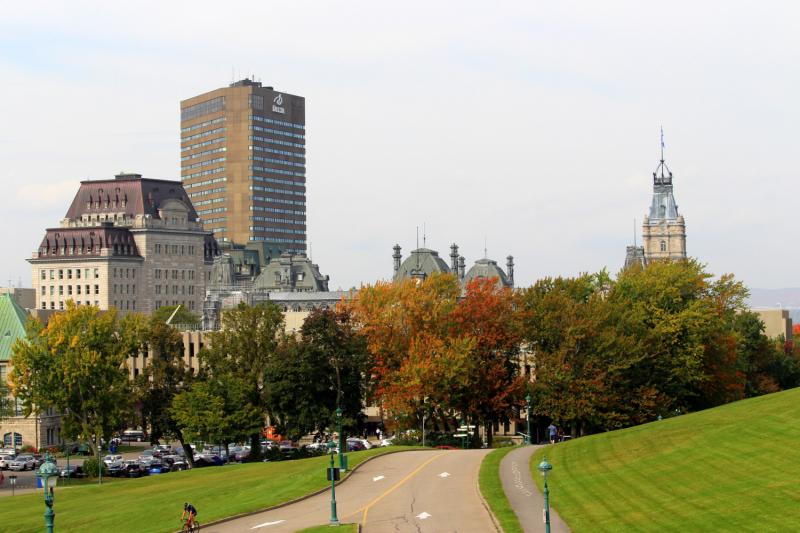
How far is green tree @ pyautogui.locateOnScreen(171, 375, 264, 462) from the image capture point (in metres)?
75.8

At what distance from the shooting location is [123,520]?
49531mm

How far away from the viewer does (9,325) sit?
102250 mm

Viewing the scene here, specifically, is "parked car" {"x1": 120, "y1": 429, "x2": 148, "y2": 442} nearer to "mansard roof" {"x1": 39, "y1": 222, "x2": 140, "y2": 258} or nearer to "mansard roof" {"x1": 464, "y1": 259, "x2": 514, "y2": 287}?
"mansard roof" {"x1": 39, "y1": 222, "x2": 140, "y2": 258}

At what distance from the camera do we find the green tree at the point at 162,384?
3206 inches

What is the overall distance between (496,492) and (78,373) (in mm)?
48584

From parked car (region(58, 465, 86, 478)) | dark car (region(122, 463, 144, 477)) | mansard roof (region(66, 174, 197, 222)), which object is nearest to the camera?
parked car (region(58, 465, 86, 478))

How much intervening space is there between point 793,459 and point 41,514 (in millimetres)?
42924

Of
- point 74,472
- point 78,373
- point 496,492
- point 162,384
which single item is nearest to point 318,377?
point 162,384

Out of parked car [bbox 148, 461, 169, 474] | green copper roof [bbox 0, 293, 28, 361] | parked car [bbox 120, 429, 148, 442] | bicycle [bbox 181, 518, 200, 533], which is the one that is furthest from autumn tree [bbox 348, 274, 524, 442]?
parked car [bbox 120, 429, 148, 442]

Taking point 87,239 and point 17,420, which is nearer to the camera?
point 17,420

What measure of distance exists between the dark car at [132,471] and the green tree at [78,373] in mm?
4061

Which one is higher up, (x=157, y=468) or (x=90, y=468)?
(x=90, y=468)

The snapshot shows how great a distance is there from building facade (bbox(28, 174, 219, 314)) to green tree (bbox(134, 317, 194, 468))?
301 feet

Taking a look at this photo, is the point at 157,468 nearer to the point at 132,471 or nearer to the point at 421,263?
the point at 132,471
